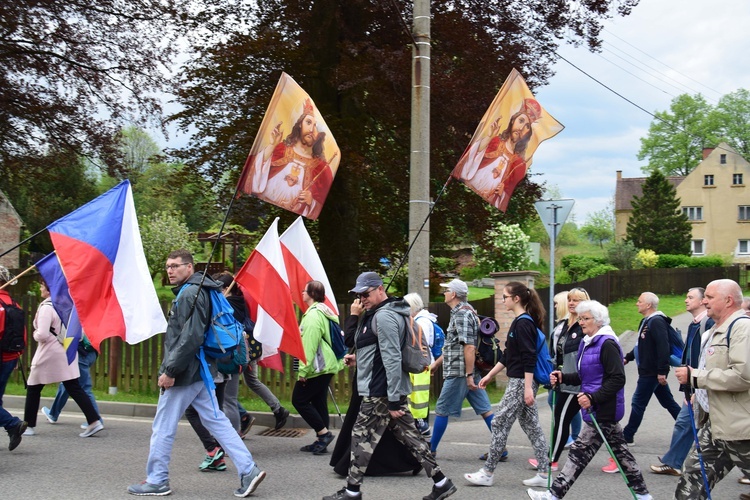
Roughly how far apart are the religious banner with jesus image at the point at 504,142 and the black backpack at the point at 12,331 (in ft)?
15.7

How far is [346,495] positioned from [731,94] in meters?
77.4

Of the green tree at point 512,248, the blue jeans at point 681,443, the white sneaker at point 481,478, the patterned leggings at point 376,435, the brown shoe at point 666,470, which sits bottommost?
the brown shoe at point 666,470

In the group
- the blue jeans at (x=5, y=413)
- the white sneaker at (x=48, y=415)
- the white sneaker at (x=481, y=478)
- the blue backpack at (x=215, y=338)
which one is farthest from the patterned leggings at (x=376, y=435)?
the white sneaker at (x=48, y=415)

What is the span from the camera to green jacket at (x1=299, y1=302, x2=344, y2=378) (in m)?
8.09

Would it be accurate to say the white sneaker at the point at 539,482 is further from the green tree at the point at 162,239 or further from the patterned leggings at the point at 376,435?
the green tree at the point at 162,239

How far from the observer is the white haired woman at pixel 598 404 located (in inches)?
230

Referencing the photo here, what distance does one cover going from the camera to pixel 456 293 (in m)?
7.91

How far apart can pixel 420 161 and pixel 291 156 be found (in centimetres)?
264

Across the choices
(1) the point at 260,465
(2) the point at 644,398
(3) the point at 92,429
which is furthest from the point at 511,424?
(3) the point at 92,429

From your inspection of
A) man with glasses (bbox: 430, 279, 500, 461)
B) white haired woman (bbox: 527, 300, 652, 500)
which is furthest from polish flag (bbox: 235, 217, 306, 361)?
white haired woman (bbox: 527, 300, 652, 500)

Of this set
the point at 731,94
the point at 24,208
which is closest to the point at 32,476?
the point at 24,208

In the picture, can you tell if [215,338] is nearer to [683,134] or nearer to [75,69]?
[75,69]

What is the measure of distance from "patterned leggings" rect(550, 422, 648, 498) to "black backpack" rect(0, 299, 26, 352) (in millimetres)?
5239

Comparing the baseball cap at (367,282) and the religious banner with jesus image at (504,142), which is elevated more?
the religious banner with jesus image at (504,142)
